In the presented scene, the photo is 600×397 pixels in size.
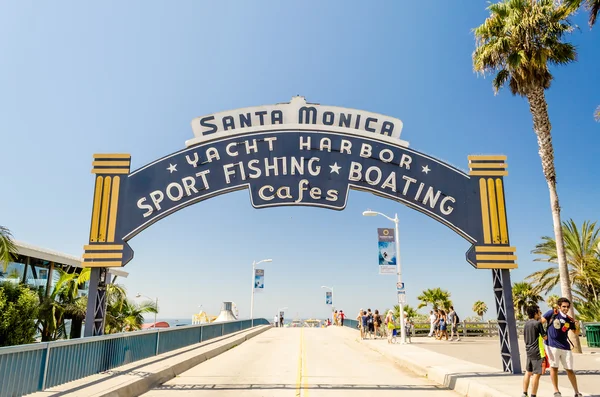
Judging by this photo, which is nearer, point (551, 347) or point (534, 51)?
point (551, 347)

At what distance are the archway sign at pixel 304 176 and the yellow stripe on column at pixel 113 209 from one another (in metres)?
0.03

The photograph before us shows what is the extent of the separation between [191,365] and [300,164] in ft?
23.9

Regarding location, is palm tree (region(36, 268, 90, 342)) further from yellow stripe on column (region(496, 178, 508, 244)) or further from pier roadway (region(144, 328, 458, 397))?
yellow stripe on column (region(496, 178, 508, 244))

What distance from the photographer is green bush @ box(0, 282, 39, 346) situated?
18.2 metres

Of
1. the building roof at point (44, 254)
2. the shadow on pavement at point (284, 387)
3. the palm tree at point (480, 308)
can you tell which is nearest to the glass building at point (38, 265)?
the building roof at point (44, 254)

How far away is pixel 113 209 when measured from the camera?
12555mm

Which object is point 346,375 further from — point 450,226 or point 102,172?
point 102,172

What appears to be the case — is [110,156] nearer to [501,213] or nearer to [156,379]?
[156,379]

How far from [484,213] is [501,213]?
1.57 ft

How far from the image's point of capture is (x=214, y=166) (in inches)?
516

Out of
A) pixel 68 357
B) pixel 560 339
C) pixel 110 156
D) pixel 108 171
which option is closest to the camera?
pixel 560 339

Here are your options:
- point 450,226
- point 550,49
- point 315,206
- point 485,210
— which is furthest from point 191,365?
point 550,49

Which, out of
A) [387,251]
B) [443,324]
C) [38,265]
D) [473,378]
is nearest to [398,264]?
[387,251]

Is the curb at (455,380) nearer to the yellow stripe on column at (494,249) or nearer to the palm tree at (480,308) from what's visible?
the yellow stripe on column at (494,249)
